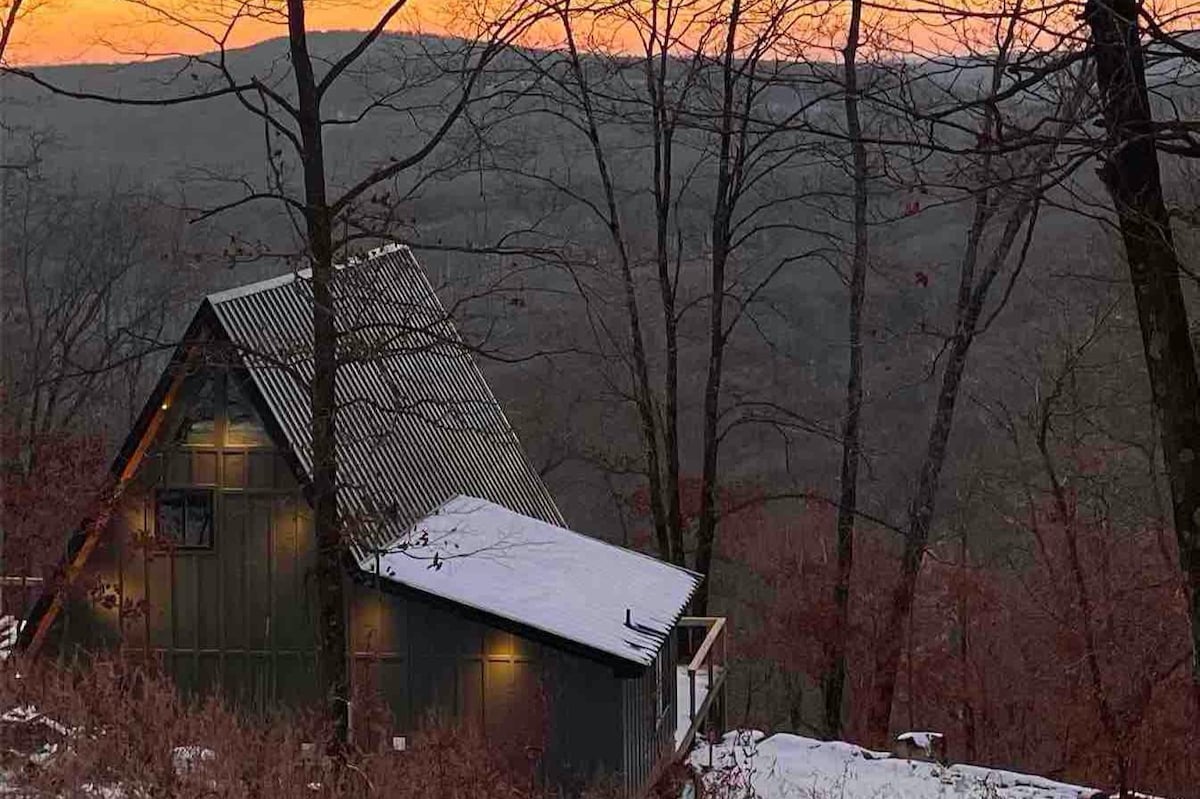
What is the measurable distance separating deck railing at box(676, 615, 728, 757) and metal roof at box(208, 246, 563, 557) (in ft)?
9.23

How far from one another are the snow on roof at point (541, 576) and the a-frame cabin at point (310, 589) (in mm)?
34

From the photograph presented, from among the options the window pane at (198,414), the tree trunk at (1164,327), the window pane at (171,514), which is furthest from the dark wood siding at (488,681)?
the tree trunk at (1164,327)

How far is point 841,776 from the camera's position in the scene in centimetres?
1495

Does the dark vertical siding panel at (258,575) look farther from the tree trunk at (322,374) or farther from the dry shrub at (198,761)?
the dry shrub at (198,761)

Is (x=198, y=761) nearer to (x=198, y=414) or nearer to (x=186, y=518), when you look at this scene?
(x=198, y=414)

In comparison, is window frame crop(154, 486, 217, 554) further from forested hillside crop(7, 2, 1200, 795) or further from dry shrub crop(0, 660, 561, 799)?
dry shrub crop(0, 660, 561, 799)

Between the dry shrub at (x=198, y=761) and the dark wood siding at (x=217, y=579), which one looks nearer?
the dry shrub at (x=198, y=761)

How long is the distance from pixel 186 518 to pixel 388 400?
2.81 metres

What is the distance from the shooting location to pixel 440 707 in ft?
43.5

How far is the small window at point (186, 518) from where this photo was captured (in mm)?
14070

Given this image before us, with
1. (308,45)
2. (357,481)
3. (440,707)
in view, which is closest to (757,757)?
(440,707)

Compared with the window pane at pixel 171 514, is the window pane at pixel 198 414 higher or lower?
higher

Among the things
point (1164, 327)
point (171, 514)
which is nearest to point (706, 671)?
point (171, 514)

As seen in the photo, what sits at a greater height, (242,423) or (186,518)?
(242,423)
